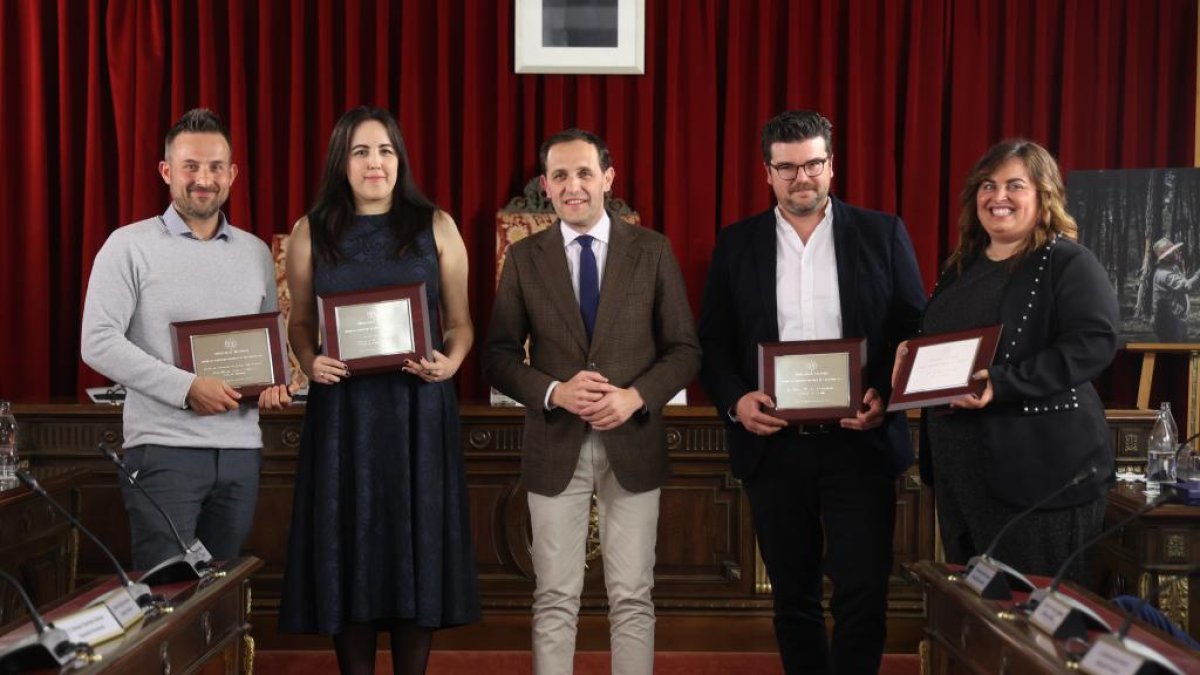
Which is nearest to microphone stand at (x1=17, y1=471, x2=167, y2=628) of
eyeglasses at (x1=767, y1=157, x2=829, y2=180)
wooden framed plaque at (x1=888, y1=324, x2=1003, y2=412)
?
wooden framed plaque at (x1=888, y1=324, x2=1003, y2=412)

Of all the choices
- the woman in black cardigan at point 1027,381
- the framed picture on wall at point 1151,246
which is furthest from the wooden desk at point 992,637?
the framed picture on wall at point 1151,246

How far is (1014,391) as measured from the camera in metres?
2.49

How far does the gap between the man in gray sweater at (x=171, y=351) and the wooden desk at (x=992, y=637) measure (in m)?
1.54

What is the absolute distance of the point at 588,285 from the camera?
2.84 m

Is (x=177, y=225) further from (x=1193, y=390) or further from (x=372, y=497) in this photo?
(x=1193, y=390)

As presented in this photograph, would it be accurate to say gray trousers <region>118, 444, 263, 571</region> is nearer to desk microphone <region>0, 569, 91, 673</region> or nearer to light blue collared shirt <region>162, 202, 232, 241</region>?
light blue collared shirt <region>162, 202, 232, 241</region>

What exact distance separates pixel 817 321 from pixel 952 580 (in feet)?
2.95

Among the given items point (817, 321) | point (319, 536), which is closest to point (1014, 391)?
point (817, 321)

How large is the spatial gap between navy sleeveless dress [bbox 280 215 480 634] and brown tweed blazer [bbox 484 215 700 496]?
22 cm

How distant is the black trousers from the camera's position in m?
2.77

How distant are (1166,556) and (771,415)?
122 cm

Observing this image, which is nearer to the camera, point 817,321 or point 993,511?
point 993,511

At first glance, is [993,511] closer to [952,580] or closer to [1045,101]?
[952,580]

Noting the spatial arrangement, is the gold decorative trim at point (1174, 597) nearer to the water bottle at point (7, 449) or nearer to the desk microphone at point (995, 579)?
the desk microphone at point (995, 579)
